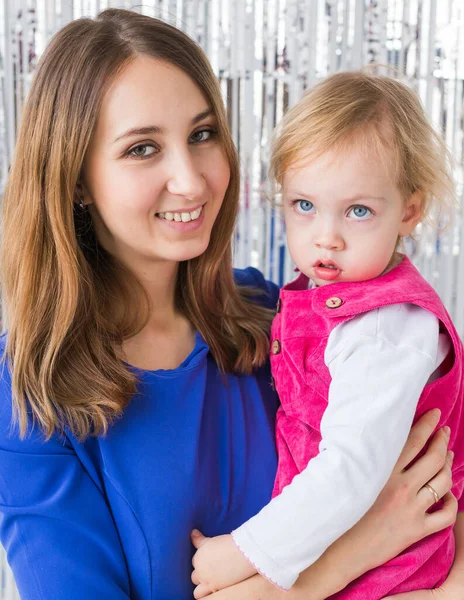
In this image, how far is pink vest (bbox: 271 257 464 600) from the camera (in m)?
1.50

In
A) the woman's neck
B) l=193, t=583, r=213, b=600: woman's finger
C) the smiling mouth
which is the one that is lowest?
l=193, t=583, r=213, b=600: woman's finger

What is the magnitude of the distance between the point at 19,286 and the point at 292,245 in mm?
576

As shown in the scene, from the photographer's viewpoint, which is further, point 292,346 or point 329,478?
point 292,346

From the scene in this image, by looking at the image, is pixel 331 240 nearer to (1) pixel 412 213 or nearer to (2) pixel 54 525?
(1) pixel 412 213

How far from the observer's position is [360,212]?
60.6 inches

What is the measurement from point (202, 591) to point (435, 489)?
49 centimetres

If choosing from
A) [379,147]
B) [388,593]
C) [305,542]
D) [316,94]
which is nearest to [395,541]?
[388,593]

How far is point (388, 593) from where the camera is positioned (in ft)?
5.02

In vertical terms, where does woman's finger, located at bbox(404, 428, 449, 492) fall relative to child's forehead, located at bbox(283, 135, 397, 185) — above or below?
below

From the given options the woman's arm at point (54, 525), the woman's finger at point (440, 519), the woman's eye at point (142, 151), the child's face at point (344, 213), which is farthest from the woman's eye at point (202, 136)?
the woman's finger at point (440, 519)

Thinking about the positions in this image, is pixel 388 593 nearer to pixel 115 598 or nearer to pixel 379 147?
pixel 115 598

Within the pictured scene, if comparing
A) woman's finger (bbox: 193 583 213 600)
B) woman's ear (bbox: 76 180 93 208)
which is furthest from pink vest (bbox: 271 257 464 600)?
woman's ear (bbox: 76 180 93 208)

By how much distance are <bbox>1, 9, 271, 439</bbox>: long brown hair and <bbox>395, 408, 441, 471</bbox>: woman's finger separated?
0.40 metres

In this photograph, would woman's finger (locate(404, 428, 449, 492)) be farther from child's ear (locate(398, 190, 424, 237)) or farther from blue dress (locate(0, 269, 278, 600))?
child's ear (locate(398, 190, 424, 237))
